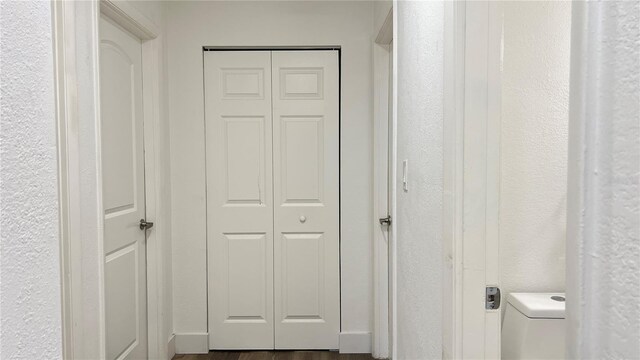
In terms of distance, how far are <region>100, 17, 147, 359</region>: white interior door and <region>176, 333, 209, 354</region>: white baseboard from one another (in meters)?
0.30

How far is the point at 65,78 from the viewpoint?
1.67m

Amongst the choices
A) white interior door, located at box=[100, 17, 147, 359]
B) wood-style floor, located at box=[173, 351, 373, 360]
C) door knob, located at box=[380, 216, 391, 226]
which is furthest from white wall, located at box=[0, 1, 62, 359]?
wood-style floor, located at box=[173, 351, 373, 360]

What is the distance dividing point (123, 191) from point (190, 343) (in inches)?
46.2

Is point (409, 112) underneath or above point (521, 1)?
underneath

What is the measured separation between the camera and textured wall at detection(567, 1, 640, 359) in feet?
1.25

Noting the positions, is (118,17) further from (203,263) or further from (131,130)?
(203,263)

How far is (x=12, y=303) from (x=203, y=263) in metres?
2.33

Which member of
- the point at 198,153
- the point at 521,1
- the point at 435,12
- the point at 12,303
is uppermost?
the point at 521,1

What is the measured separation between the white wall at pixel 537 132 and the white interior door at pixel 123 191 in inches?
68.8

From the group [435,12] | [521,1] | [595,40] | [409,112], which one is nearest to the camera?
[595,40]

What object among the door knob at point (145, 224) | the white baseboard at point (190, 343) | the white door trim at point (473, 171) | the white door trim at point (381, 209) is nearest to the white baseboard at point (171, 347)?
the white baseboard at point (190, 343)

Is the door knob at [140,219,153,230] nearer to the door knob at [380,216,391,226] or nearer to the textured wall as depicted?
the door knob at [380,216,391,226]

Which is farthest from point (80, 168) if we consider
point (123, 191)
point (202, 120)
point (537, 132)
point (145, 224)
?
point (537, 132)

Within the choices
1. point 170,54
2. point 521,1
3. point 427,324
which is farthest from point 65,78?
point 521,1
